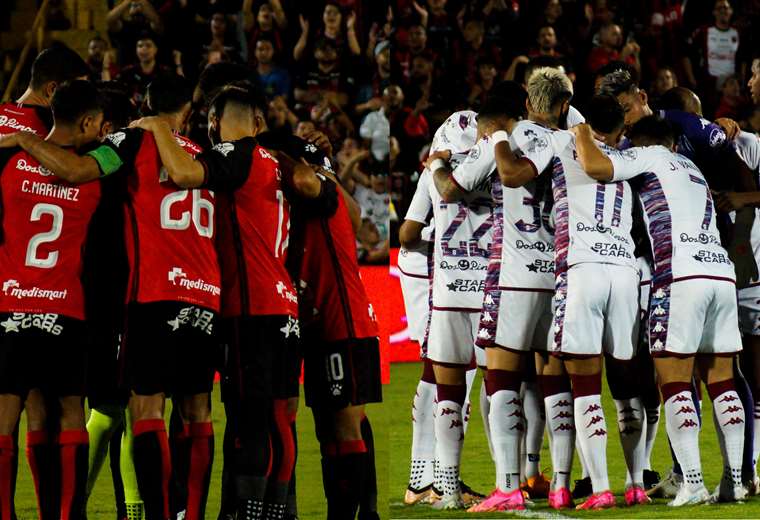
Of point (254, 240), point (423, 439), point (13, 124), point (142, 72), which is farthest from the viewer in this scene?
point (142, 72)

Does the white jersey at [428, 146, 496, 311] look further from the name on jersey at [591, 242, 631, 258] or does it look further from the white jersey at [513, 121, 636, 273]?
the name on jersey at [591, 242, 631, 258]

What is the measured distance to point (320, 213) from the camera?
4.81 metres

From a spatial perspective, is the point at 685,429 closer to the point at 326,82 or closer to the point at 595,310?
the point at 595,310

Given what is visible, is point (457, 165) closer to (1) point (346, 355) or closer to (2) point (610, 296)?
(2) point (610, 296)

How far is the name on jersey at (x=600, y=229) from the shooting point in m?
5.57

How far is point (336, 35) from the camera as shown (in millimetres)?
12430

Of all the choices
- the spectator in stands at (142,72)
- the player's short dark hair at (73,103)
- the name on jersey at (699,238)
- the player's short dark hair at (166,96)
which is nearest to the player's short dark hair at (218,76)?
the player's short dark hair at (166,96)

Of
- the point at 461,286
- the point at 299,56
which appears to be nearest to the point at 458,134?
the point at 461,286

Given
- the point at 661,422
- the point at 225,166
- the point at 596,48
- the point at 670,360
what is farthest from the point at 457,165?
the point at 596,48

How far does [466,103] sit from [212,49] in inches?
130

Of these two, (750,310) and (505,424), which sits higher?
(750,310)

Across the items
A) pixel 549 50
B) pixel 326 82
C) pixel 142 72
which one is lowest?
pixel 142 72

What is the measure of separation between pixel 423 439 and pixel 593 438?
0.96 meters

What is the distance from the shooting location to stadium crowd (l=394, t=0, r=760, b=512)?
18.3ft
